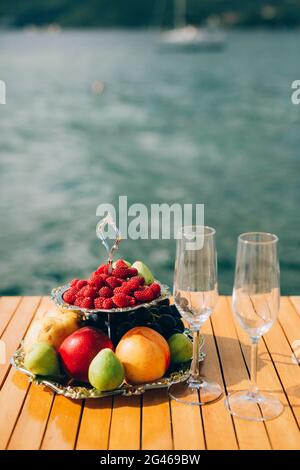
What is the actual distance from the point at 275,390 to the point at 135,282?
19.4 inches

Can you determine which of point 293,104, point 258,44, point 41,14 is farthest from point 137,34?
point 293,104

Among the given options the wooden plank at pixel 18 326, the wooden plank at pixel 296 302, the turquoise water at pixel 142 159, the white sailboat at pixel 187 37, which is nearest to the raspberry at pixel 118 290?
the wooden plank at pixel 18 326

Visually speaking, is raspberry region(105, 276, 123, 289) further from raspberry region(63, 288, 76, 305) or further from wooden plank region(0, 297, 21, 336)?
wooden plank region(0, 297, 21, 336)

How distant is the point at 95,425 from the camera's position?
5.79 feet

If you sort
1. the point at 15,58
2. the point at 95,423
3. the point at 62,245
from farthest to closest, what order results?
the point at 15,58
the point at 62,245
the point at 95,423

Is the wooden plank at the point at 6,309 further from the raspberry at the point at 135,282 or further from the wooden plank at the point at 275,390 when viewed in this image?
the wooden plank at the point at 275,390

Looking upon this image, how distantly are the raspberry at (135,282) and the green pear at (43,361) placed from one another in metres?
0.28

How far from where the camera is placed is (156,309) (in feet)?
6.98

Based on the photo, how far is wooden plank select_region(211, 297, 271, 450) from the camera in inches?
66.8

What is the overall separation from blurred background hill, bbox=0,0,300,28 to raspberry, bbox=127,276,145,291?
70.9 metres

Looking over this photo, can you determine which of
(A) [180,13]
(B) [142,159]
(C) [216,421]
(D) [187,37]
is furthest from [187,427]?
(A) [180,13]

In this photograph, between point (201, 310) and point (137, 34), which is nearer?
point (201, 310)

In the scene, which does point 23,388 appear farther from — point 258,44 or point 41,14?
point 41,14
